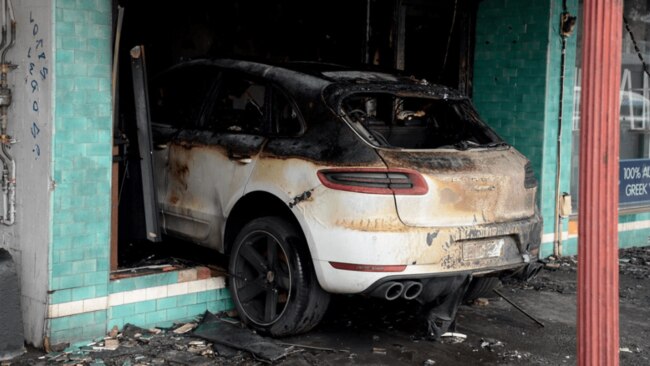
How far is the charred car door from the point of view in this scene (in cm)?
657

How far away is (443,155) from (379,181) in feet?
1.96

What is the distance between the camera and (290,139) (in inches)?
244

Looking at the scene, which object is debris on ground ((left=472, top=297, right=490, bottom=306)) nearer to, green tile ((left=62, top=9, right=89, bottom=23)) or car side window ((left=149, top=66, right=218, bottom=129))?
car side window ((left=149, top=66, right=218, bottom=129))

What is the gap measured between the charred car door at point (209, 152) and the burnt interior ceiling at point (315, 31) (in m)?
2.57

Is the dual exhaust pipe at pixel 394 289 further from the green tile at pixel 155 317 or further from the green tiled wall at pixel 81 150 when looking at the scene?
the green tiled wall at pixel 81 150

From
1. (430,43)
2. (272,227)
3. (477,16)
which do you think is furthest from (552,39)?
(272,227)

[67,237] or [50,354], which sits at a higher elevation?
[67,237]

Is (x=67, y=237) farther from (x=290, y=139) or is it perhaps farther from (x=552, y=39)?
(x=552, y=39)

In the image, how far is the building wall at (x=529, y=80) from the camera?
9.30 m

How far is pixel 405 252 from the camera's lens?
5.62m

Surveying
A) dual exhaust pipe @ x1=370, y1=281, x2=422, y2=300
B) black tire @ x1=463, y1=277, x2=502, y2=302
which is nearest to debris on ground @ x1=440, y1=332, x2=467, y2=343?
black tire @ x1=463, y1=277, x2=502, y2=302

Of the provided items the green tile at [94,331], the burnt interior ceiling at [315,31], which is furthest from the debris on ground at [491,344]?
the burnt interior ceiling at [315,31]

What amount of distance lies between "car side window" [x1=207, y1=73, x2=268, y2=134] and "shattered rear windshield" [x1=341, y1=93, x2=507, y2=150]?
0.70 metres

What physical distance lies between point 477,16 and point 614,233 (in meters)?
6.60
